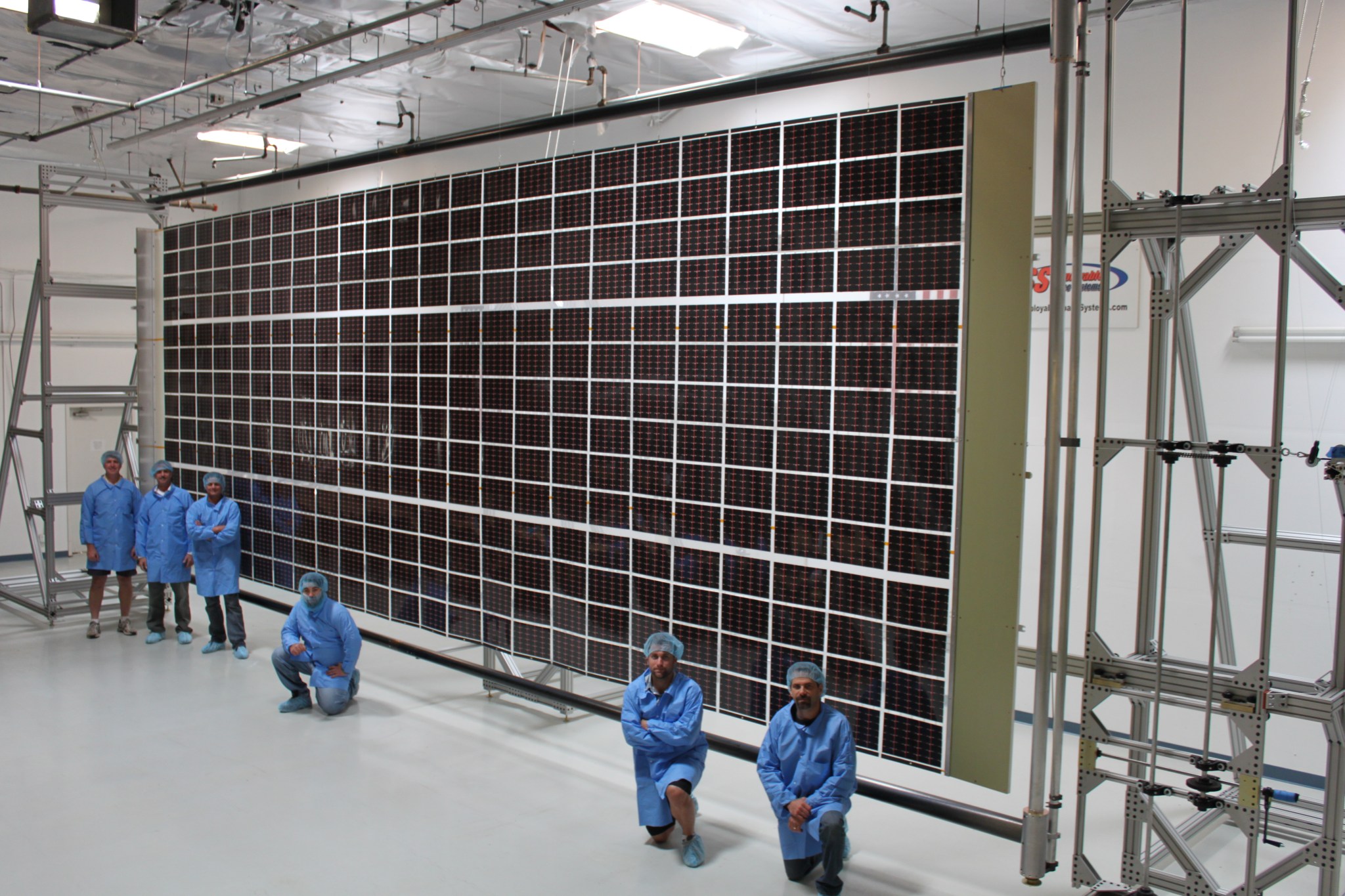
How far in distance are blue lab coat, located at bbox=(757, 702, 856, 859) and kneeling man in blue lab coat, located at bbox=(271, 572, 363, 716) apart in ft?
11.7

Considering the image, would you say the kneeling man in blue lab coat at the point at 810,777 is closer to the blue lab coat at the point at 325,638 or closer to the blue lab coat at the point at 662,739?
the blue lab coat at the point at 662,739

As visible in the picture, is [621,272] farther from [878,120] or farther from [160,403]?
[160,403]

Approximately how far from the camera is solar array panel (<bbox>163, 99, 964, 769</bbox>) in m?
4.51

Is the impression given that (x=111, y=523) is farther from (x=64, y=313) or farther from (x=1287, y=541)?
(x=1287, y=541)

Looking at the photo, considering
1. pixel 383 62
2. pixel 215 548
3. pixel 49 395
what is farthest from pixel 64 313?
→ pixel 383 62

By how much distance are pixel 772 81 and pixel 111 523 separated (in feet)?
23.5

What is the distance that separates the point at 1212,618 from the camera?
381cm

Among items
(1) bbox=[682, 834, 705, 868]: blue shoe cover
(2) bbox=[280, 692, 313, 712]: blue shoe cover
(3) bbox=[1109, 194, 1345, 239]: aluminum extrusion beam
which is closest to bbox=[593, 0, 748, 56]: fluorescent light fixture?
(3) bbox=[1109, 194, 1345, 239]: aluminum extrusion beam

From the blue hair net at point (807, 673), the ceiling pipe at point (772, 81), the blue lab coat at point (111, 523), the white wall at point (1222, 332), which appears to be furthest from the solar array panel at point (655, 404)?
the blue lab coat at point (111, 523)

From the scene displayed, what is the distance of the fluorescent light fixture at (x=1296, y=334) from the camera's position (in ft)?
18.6

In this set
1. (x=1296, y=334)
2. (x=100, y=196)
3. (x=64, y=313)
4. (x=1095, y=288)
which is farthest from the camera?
(x=64, y=313)

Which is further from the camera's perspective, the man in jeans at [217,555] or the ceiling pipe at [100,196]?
the ceiling pipe at [100,196]

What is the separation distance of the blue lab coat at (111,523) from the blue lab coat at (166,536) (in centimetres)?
35

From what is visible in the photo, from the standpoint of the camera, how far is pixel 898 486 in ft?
14.9
